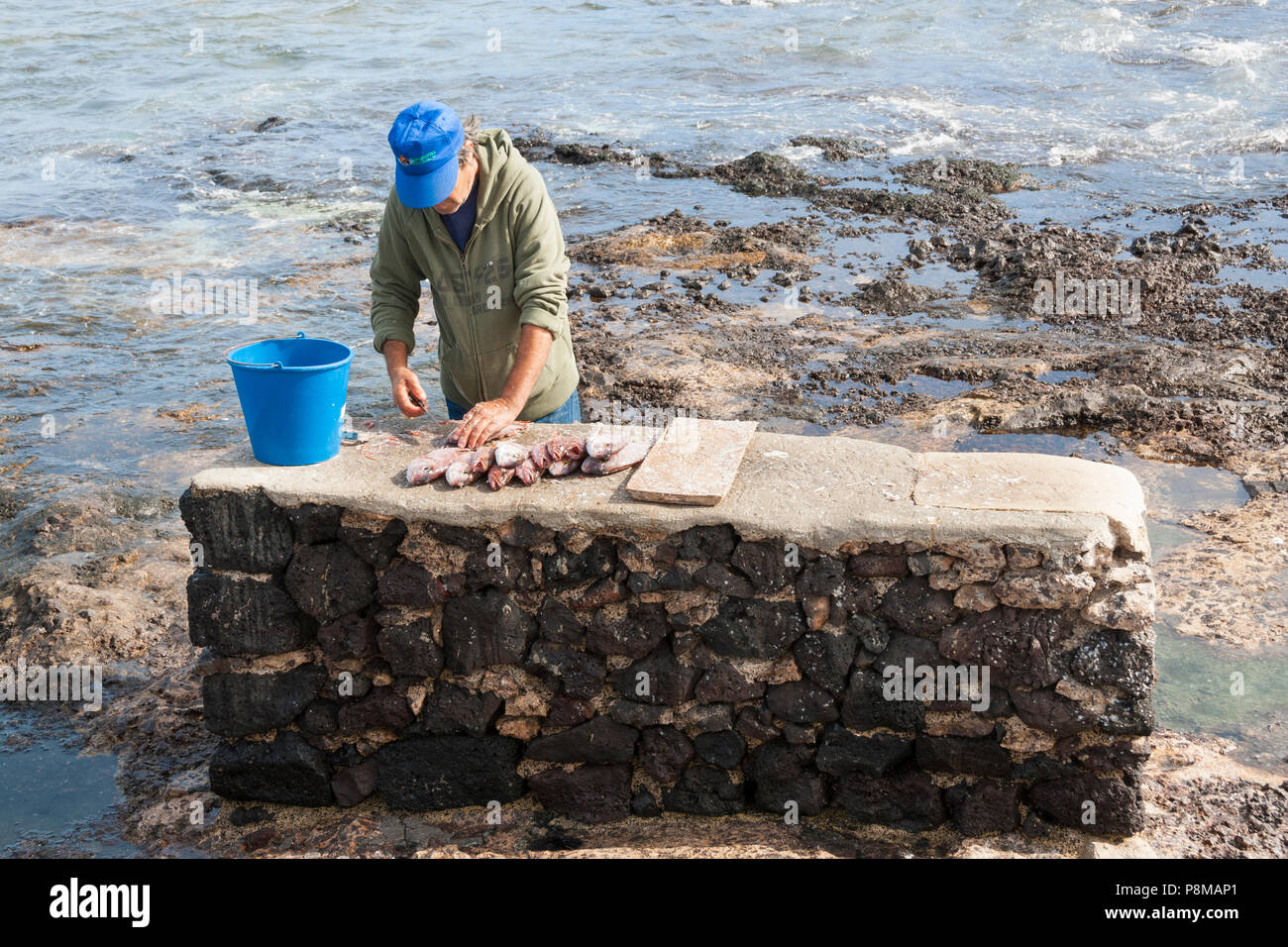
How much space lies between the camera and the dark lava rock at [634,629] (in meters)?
4.04

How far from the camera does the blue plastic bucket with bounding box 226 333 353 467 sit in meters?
A: 3.94

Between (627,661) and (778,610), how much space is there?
1.89ft

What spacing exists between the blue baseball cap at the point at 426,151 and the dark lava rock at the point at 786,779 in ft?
7.34

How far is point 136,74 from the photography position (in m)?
19.5

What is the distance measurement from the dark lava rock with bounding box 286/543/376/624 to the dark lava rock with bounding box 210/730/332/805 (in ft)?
1.84

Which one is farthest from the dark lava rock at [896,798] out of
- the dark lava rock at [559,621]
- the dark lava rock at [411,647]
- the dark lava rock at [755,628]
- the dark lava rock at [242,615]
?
the dark lava rock at [242,615]

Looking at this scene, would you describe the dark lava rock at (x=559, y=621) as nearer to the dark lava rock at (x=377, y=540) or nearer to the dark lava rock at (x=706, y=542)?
the dark lava rock at (x=706, y=542)

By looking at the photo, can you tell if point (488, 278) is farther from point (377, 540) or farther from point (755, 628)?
point (755, 628)

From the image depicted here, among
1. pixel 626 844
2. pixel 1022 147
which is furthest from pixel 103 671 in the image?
pixel 1022 147

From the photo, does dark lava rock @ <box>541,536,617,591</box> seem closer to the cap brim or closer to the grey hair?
the cap brim

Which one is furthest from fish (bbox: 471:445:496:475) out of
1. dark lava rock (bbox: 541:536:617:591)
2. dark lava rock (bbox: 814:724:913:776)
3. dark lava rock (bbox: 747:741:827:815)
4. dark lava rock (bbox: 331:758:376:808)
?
dark lava rock (bbox: 814:724:913:776)

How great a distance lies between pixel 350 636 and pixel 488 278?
1.40 m

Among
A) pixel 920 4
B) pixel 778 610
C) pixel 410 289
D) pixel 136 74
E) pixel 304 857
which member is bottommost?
pixel 304 857
